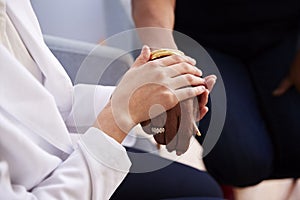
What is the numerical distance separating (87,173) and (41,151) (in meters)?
0.06

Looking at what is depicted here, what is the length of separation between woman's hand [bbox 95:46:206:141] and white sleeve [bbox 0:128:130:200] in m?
0.03

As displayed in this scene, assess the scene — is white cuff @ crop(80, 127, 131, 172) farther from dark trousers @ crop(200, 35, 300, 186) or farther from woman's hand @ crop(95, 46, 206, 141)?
dark trousers @ crop(200, 35, 300, 186)

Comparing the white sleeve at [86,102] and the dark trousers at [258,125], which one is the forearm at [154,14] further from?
the white sleeve at [86,102]

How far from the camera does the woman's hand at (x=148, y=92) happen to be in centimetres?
56

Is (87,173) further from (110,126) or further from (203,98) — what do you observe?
(203,98)

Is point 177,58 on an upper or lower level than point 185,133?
upper

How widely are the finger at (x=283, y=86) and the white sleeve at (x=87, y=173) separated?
2.33 ft

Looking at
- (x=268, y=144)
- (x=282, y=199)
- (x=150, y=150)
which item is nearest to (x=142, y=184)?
(x=150, y=150)

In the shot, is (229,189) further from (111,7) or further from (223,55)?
(111,7)

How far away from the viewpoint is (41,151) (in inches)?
21.1

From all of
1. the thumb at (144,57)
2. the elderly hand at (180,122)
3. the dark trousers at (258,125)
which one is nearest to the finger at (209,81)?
the elderly hand at (180,122)

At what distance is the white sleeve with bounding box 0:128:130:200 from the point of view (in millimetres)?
522

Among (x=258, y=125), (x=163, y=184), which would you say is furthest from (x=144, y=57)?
(x=258, y=125)

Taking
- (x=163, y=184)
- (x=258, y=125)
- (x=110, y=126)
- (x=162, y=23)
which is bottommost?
(x=258, y=125)
